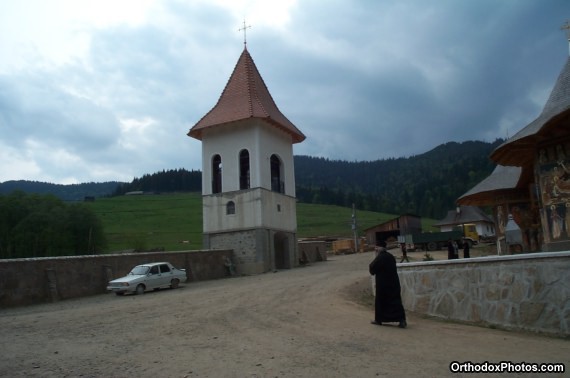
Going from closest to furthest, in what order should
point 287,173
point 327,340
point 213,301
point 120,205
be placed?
point 327,340
point 213,301
point 287,173
point 120,205

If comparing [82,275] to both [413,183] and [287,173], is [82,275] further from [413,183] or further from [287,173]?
[413,183]

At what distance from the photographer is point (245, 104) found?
31250 millimetres

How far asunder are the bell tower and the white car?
24.5 ft

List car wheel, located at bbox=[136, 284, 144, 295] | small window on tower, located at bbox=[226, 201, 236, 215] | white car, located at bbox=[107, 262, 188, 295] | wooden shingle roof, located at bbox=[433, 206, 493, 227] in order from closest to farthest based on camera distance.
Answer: white car, located at bbox=[107, 262, 188, 295], car wheel, located at bbox=[136, 284, 144, 295], small window on tower, located at bbox=[226, 201, 236, 215], wooden shingle roof, located at bbox=[433, 206, 493, 227]

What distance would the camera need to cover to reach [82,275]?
743 inches

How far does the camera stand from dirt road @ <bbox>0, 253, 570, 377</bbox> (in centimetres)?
634

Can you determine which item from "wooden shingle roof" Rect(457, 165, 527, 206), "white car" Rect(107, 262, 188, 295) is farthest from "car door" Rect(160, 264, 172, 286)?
"wooden shingle roof" Rect(457, 165, 527, 206)

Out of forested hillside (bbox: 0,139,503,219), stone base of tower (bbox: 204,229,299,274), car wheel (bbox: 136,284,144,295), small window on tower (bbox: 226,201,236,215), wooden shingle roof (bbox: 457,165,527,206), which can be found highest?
forested hillside (bbox: 0,139,503,219)

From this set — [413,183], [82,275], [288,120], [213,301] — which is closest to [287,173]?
[288,120]

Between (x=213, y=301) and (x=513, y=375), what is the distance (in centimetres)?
987

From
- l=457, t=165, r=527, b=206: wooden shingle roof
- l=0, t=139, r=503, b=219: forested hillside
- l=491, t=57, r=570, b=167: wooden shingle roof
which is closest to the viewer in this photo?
l=491, t=57, r=570, b=167: wooden shingle roof

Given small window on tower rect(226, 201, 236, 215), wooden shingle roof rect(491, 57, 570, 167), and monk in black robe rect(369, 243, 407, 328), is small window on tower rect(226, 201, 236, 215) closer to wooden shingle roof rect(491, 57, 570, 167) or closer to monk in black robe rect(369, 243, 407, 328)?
wooden shingle roof rect(491, 57, 570, 167)

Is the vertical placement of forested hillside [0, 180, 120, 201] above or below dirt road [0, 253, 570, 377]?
above

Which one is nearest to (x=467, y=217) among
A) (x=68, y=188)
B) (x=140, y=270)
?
(x=140, y=270)
